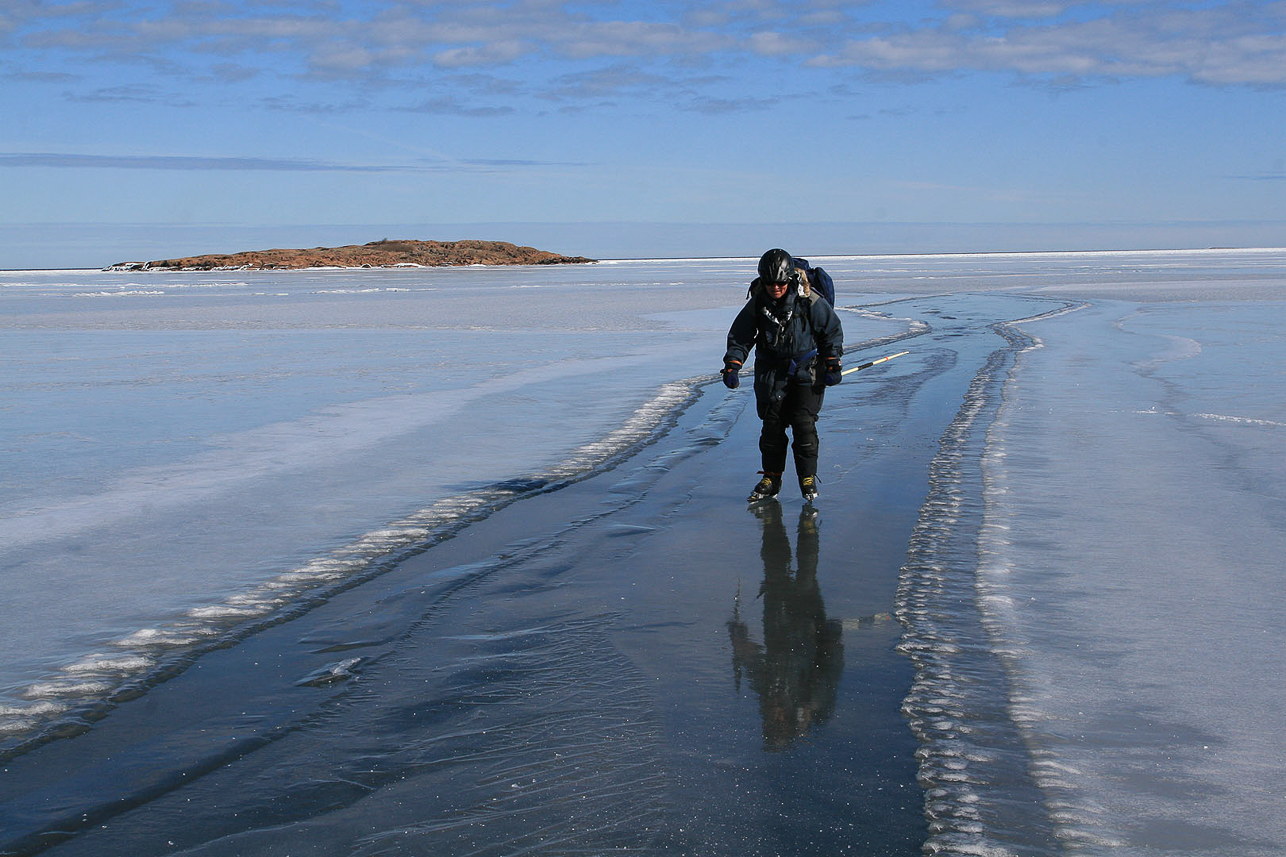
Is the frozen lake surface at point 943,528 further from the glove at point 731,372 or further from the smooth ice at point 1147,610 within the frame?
the glove at point 731,372

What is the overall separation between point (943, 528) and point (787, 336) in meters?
1.61

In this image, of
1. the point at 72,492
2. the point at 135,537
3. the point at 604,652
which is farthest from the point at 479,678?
the point at 72,492

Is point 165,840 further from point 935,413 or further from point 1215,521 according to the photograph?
point 935,413

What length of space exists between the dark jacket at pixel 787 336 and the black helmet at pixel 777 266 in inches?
6.5

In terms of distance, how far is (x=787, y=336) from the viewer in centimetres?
730

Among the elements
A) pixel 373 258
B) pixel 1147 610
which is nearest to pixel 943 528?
pixel 1147 610

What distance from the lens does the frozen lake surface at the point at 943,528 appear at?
3.60m

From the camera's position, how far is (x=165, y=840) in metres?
3.14

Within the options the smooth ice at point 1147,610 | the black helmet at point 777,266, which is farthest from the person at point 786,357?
the smooth ice at point 1147,610

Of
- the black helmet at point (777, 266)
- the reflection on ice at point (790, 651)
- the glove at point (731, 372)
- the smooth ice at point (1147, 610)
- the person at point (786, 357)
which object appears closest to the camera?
the smooth ice at point (1147, 610)

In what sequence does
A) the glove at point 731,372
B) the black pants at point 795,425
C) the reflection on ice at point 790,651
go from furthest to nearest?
the black pants at point 795,425, the glove at point 731,372, the reflection on ice at point 790,651

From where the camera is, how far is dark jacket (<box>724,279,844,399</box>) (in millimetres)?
7223

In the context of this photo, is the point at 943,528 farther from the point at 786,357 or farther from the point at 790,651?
the point at 790,651

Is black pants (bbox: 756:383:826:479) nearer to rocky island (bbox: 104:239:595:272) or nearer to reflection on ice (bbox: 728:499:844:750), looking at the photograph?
reflection on ice (bbox: 728:499:844:750)
